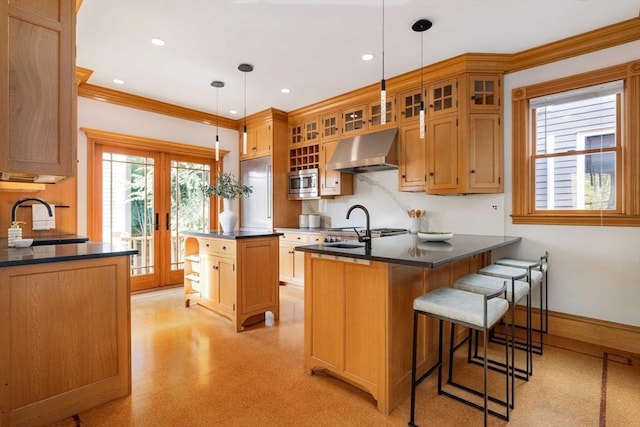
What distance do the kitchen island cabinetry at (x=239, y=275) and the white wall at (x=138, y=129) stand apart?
184 centimetres

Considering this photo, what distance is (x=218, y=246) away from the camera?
3.51 meters

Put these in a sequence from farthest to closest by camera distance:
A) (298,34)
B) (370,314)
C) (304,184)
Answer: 1. (304,184)
2. (298,34)
3. (370,314)

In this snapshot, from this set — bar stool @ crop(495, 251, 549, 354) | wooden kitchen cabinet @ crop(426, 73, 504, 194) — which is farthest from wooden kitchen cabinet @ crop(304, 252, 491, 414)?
wooden kitchen cabinet @ crop(426, 73, 504, 194)

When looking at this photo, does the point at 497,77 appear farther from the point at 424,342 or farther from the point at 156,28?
the point at 156,28

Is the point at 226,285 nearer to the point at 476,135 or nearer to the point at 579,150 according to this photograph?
the point at 476,135

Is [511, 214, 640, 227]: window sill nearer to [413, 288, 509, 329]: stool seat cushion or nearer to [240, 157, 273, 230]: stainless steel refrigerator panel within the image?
[413, 288, 509, 329]: stool seat cushion

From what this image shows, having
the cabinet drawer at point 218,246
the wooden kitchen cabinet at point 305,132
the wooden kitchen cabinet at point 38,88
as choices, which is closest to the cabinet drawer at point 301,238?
the cabinet drawer at point 218,246

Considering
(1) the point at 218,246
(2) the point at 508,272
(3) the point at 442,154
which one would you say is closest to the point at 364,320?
(2) the point at 508,272

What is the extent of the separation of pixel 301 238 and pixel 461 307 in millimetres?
3299

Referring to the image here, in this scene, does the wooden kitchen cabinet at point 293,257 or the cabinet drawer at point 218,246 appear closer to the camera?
the cabinet drawer at point 218,246

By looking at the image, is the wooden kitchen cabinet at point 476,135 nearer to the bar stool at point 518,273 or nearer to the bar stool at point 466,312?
the bar stool at point 518,273

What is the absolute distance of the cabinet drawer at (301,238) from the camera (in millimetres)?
4643

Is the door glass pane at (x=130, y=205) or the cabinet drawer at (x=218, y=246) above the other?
the door glass pane at (x=130, y=205)

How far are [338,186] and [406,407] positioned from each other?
10.6 feet
